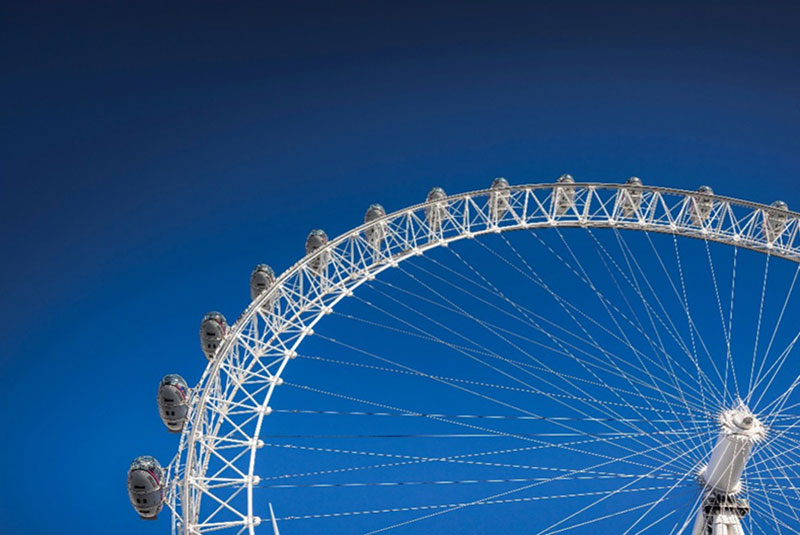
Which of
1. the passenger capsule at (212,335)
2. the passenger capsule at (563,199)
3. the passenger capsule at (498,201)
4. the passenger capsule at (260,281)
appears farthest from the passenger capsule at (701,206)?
the passenger capsule at (212,335)

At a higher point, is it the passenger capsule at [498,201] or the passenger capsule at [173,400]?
the passenger capsule at [498,201]

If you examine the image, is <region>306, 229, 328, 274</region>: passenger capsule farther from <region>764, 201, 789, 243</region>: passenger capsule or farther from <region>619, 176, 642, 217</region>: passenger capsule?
<region>764, 201, 789, 243</region>: passenger capsule

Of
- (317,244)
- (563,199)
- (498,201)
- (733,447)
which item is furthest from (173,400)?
(563,199)

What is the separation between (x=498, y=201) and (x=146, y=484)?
43.1 ft

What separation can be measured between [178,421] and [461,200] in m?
10.4

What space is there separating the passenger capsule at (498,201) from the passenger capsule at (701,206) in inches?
250

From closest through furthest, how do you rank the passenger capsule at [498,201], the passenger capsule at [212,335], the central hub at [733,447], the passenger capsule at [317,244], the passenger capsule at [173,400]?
the passenger capsule at [173,400] < the central hub at [733,447] < the passenger capsule at [212,335] < the passenger capsule at [317,244] < the passenger capsule at [498,201]

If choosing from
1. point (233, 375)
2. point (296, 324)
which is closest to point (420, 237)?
point (296, 324)

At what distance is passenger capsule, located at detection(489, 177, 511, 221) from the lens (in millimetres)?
22734

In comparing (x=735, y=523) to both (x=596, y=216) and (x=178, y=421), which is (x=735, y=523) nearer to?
(x=596, y=216)

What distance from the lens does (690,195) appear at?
24047mm

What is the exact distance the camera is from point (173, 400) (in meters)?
16.4

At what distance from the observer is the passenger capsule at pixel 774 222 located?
2392cm

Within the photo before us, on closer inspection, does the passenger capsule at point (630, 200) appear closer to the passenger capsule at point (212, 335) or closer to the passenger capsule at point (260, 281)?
the passenger capsule at point (260, 281)
